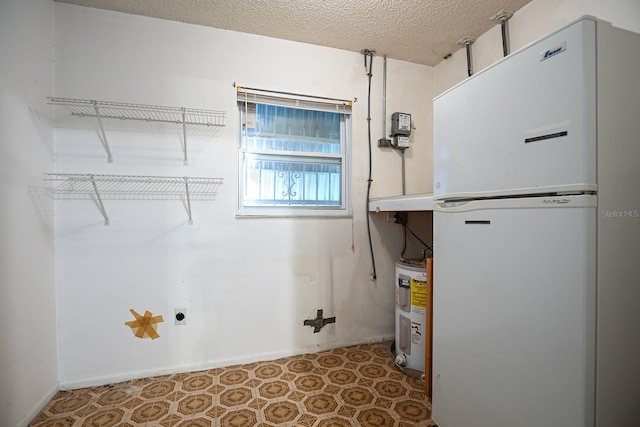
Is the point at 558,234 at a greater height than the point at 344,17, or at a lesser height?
lesser

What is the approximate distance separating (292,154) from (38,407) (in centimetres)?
198

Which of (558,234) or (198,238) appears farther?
(198,238)

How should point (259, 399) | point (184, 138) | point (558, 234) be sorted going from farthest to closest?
point (184, 138) < point (259, 399) < point (558, 234)

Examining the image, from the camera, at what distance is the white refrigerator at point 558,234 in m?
0.77

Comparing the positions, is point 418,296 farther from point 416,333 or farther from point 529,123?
point 529,123

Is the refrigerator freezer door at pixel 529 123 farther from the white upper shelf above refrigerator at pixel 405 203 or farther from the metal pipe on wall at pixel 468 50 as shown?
the metal pipe on wall at pixel 468 50

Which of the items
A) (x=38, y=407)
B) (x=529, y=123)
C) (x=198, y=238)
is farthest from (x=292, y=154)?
(x=38, y=407)

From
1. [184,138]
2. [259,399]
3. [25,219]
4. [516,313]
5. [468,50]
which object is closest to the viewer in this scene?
[516,313]

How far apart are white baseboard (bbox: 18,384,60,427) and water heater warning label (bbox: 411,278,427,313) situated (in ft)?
6.82

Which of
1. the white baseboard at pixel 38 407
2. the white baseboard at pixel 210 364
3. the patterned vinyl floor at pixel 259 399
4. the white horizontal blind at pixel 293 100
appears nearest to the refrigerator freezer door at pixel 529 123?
the white horizontal blind at pixel 293 100

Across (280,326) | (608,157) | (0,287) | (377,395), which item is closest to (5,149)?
(0,287)

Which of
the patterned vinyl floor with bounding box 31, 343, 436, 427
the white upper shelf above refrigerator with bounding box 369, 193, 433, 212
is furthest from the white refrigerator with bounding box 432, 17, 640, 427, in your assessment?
the patterned vinyl floor with bounding box 31, 343, 436, 427

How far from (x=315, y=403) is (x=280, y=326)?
0.58 meters

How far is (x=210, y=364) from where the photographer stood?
1.77 meters
